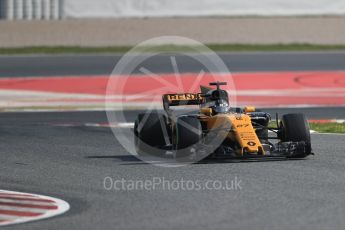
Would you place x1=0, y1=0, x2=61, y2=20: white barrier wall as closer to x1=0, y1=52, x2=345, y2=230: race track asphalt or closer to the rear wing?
x1=0, y1=52, x2=345, y2=230: race track asphalt

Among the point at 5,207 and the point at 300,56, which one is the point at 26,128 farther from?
the point at 300,56

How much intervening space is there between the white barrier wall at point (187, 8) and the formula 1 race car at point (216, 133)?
26.7 meters

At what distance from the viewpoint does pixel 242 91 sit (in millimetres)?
24547

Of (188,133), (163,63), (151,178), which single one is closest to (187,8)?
(163,63)

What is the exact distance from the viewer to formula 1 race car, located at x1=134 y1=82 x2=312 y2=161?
1278cm

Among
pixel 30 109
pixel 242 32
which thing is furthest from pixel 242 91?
pixel 242 32

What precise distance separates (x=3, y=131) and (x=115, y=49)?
A: 725 inches

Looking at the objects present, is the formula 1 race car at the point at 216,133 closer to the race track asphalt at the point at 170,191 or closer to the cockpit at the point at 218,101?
the cockpit at the point at 218,101

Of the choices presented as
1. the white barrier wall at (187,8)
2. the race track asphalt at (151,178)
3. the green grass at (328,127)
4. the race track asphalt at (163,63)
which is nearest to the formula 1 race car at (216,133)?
the race track asphalt at (151,178)

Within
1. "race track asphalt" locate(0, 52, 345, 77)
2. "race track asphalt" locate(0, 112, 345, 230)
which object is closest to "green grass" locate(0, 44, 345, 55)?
"race track asphalt" locate(0, 52, 345, 77)

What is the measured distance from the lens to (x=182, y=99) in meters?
13.7

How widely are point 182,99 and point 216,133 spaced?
0.92 meters

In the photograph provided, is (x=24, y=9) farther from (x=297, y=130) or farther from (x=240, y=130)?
(x=240, y=130)

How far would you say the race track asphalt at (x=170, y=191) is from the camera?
30.4ft
